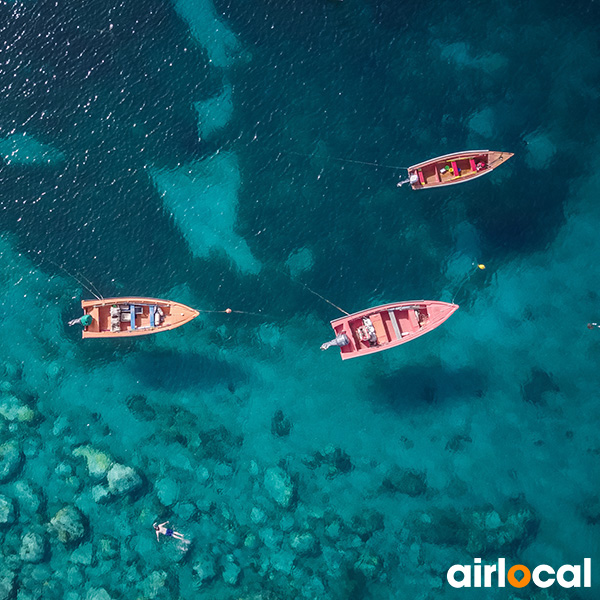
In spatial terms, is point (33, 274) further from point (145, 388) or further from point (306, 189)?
point (306, 189)

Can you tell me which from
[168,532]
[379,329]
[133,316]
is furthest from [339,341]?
[168,532]

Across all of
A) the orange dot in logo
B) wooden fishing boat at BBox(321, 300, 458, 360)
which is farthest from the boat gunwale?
the orange dot in logo

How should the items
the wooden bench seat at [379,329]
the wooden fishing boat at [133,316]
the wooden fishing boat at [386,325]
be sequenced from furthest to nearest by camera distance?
1. the wooden fishing boat at [133,316]
2. the wooden bench seat at [379,329]
3. the wooden fishing boat at [386,325]

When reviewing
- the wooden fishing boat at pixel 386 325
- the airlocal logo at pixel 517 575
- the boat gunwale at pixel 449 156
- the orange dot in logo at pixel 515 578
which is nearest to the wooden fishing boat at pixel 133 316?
the wooden fishing boat at pixel 386 325

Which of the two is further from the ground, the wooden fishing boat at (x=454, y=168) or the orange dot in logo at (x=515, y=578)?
the wooden fishing boat at (x=454, y=168)

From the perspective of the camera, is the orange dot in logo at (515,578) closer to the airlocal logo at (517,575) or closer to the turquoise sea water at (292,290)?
the airlocal logo at (517,575)
